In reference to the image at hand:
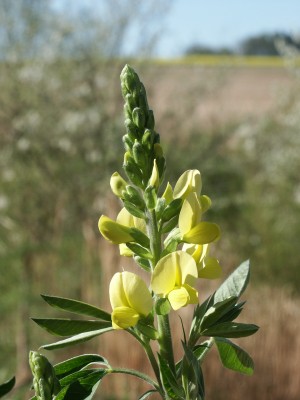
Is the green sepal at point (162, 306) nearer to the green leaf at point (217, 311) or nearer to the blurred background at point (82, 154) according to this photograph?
the green leaf at point (217, 311)

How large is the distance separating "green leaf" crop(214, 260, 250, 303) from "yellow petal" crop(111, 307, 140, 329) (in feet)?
0.14

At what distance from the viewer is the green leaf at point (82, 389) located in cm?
36

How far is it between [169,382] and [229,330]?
4cm

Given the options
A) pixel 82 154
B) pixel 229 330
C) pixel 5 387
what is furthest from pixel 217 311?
pixel 82 154

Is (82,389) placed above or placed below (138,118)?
below

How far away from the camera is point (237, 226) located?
6465mm

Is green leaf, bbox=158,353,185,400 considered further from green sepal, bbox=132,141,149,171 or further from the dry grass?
the dry grass

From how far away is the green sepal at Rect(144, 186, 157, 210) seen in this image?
37 cm

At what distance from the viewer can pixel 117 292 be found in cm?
38

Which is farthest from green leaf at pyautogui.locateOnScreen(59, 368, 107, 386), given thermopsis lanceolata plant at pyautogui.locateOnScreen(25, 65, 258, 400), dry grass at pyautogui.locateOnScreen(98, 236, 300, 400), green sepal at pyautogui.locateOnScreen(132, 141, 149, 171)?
dry grass at pyautogui.locateOnScreen(98, 236, 300, 400)

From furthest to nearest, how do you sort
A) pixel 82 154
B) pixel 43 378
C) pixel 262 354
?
1. pixel 82 154
2. pixel 262 354
3. pixel 43 378

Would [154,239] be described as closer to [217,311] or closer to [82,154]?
[217,311]

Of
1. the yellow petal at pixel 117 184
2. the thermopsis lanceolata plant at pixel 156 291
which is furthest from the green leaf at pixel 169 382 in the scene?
the yellow petal at pixel 117 184

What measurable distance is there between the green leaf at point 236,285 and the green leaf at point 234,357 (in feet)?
0.08
